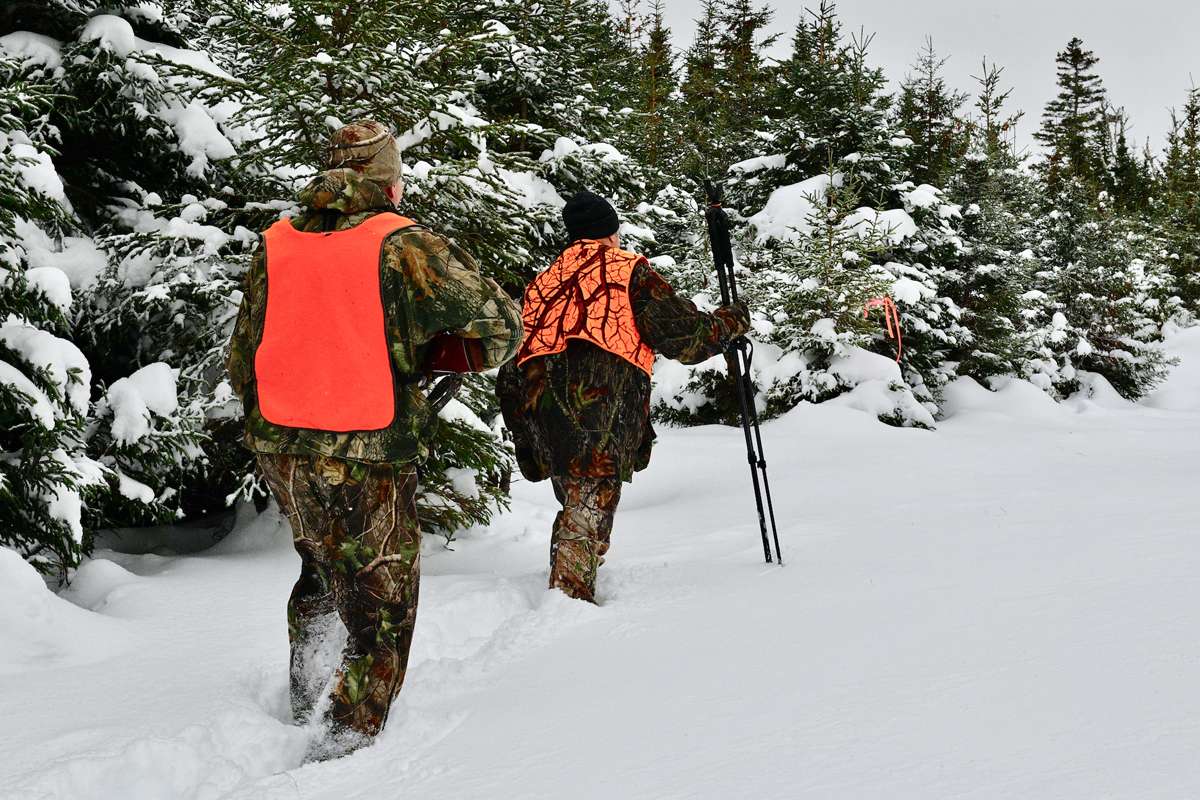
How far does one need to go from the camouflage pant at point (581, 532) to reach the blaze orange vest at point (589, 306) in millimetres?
721

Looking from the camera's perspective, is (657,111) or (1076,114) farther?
(1076,114)

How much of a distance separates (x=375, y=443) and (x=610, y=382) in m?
2.04

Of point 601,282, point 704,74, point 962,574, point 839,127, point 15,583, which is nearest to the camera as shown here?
point 962,574

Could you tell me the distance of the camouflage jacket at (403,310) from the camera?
9.20ft

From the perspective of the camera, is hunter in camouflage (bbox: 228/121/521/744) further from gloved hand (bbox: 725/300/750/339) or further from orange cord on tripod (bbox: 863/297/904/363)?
orange cord on tripod (bbox: 863/297/904/363)

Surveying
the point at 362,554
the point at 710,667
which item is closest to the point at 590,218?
the point at 362,554

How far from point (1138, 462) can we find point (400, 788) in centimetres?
735

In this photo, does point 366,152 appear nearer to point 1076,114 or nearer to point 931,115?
point 931,115

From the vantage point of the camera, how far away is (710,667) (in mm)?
3025

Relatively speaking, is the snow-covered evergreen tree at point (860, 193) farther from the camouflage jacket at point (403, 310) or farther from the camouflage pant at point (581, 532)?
the camouflage jacket at point (403, 310)

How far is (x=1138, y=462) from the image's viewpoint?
7539mm

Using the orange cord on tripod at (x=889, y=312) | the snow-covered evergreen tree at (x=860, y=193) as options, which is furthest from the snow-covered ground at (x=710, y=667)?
the snow-covered evergreen tree at (x=860, y=193)

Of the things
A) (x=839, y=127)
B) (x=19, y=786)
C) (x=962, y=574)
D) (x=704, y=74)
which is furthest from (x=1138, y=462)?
(x=704, y=74)

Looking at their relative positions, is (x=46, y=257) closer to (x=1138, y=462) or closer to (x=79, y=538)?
(x=79, y=538)
